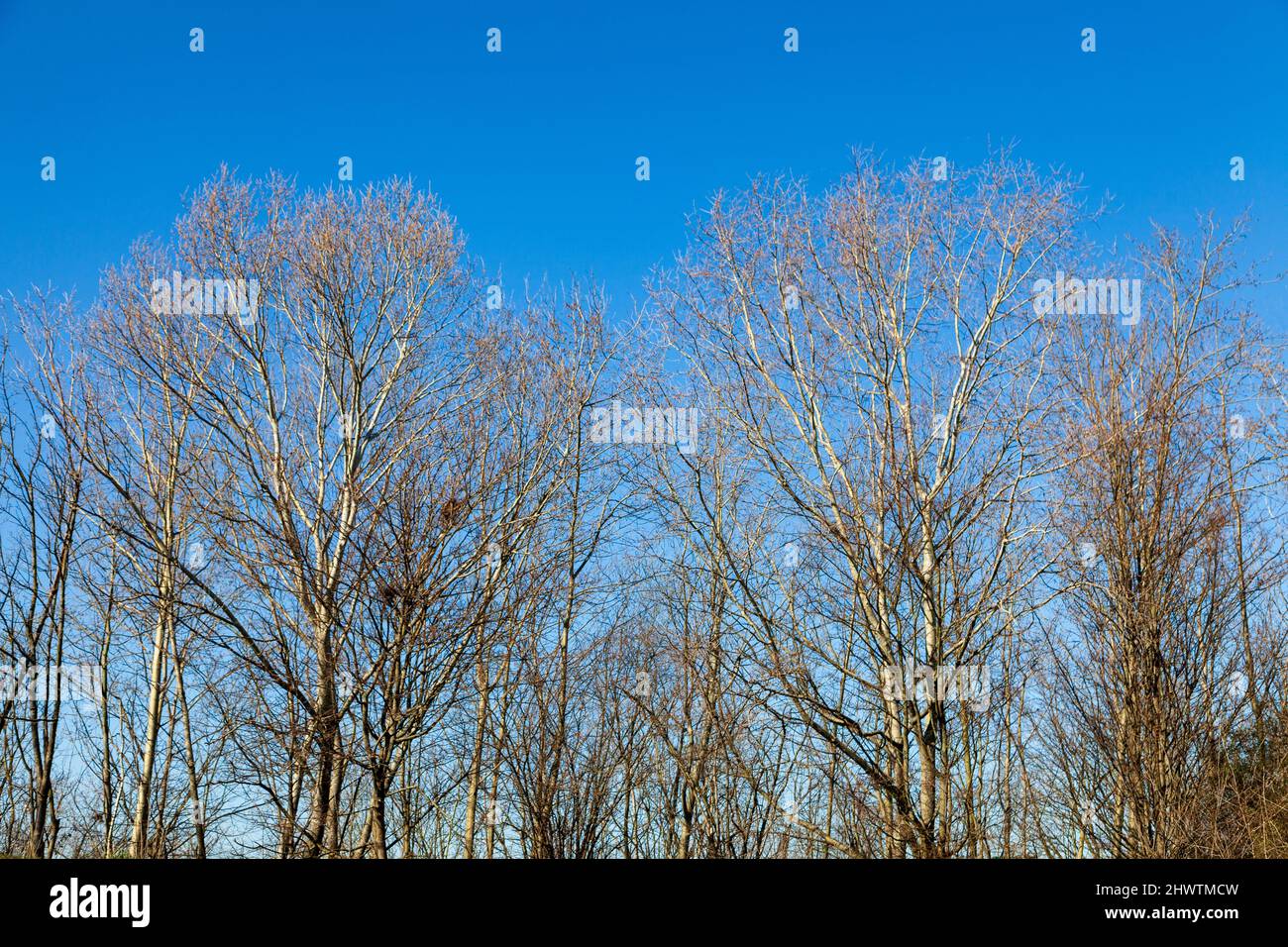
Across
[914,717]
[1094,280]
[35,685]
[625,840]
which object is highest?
[1094,280]

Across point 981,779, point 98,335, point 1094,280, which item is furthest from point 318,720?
point 1094,280

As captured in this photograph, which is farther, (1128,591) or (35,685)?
(35,685)

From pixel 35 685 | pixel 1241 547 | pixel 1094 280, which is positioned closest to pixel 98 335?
pixel 35 685

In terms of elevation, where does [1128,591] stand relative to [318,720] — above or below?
above

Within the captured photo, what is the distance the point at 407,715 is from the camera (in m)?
11.5

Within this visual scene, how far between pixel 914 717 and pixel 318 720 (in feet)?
23.4

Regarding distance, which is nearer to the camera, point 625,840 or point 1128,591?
point 1128,591

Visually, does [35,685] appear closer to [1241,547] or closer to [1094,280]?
[1094,280]

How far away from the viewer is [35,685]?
1556 cm
